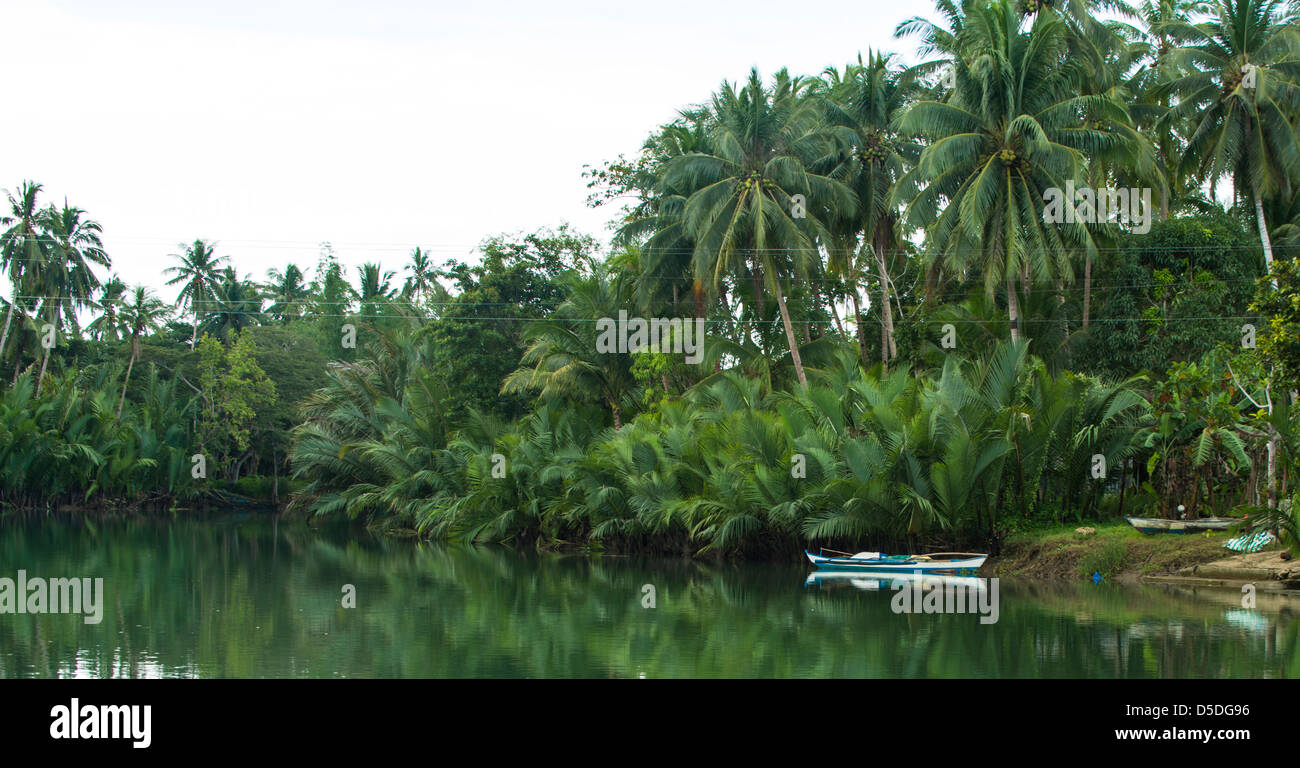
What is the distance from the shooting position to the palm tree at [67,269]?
4759 cm

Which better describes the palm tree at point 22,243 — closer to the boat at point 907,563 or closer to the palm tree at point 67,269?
the palm tree at point 67,269

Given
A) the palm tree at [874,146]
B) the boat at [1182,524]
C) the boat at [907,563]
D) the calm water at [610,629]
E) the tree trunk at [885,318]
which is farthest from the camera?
the palm tree at [874,146]

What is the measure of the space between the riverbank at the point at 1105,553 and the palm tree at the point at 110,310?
42.7 meters

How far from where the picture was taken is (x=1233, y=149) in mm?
27500

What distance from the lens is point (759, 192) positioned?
2817 centimetres

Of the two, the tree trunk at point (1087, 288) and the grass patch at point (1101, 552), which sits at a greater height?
the tree trunk at point (1087, 288)

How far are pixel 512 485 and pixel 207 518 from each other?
20670 millimetres

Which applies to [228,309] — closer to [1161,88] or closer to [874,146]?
[874,146]

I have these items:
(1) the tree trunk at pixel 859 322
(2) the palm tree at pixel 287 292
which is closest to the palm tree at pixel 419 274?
(2) the palm tree at pixel 287 292

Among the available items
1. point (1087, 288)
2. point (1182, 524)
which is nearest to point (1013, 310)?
point (1087, 288)

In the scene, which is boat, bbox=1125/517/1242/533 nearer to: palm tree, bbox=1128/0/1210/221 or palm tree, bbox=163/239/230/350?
palm tree, bbox=1128/0/1210/221

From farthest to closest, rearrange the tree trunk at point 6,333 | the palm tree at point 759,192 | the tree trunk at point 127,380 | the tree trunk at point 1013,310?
the tree trunk at point 127,380, the tree trunk at point 6,333, the palm tree at point 759,192, the tree trunk at point 1013,310
